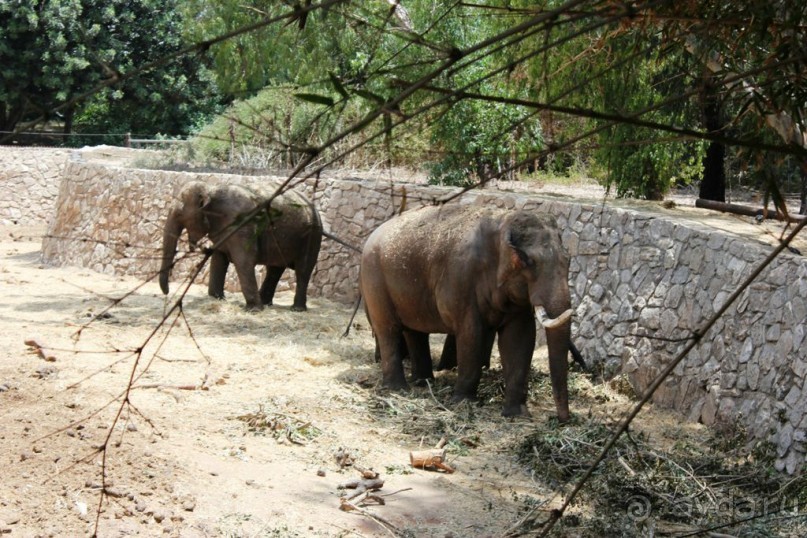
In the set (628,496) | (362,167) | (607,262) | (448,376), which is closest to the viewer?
(628,496)

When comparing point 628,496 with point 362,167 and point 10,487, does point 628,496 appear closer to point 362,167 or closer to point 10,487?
point 10,487

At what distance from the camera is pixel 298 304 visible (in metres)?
14.3

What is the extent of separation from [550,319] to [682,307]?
2109 mm

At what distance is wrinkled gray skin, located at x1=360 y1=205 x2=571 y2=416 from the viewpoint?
27.6ft

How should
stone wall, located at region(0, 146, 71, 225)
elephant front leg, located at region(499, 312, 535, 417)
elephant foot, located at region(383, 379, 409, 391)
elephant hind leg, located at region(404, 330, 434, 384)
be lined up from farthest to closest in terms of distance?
1. stone wall, located at region(0, 146, 71, 225)
2. elephant hind leg, located at region(404, 330, 434, 384)
3. elephant foot, located at region(383, 379, 409, 391)
4. elephant front leg, located at region(499, 312, 535, 417)

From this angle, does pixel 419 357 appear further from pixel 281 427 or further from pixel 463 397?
pixel 281 427

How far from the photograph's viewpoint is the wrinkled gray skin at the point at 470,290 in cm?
841

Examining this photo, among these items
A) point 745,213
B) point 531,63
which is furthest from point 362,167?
point 745,213

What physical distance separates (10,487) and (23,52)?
27.5 metres

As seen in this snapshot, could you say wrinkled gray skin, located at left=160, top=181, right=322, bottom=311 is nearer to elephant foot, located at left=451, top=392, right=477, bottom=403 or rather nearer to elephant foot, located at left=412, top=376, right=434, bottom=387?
elephant foot, located at left=412, top=376, right=434, bottom=387

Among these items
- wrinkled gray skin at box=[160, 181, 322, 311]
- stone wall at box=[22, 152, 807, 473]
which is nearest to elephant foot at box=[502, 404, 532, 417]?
stone wall at box=[22, 152, 807, 473]

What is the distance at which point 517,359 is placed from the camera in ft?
29.1

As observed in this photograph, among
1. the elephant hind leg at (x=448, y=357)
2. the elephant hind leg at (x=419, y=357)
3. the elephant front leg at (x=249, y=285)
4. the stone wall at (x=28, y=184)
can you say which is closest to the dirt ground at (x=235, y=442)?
the elephant hind leg at (x=419, y=357)

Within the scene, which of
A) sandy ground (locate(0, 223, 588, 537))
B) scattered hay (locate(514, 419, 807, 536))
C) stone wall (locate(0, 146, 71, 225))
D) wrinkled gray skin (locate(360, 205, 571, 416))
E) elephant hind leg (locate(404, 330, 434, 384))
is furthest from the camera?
stone wall (locate(0, 146, 71, 225))
